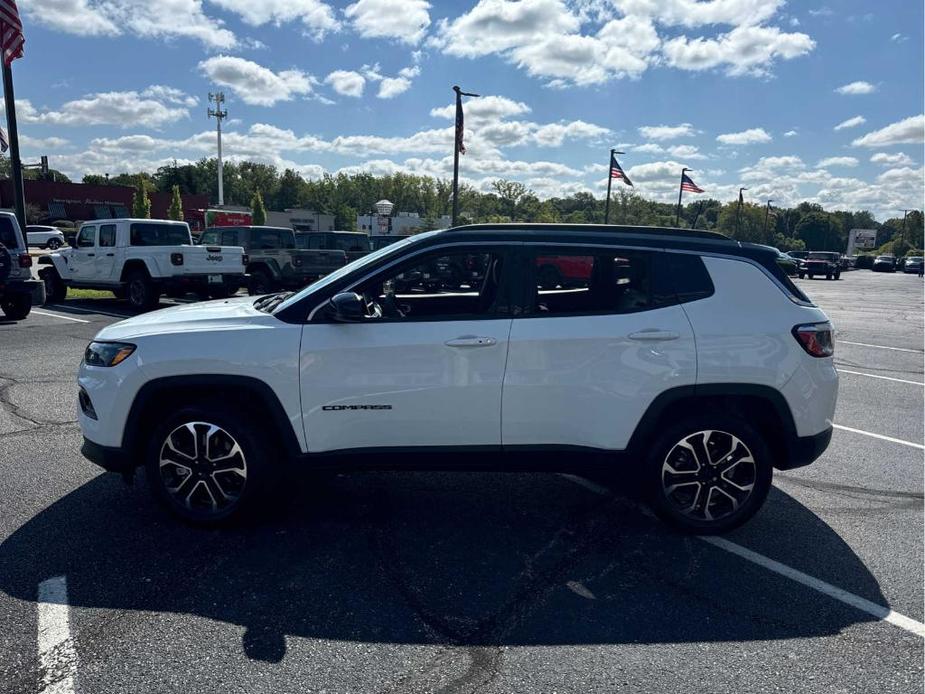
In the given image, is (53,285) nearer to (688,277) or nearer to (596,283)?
(596,283)

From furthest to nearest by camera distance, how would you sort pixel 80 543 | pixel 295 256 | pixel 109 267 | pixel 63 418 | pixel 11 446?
pixel 295 256 < pixel 109 267 < pixel 63 418 < pixel 11 446 < pixel 80 543

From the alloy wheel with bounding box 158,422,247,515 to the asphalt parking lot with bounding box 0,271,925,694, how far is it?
21 centimetres

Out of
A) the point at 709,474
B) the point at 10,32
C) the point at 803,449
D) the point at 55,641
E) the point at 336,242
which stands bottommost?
the point at 55,641

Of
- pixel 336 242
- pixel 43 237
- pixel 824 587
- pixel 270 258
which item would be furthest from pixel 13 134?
pixel 43 237

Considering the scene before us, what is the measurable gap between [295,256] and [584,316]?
14616mm

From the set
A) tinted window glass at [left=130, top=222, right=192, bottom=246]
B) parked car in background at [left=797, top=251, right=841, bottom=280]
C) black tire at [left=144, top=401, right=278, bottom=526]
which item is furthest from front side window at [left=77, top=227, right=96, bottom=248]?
parked car in background at [left=797, top=251, right=841, bottom=280]

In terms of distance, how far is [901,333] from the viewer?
14859mm

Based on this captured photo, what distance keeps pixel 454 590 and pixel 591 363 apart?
142 centimetres

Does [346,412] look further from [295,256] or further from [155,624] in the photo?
[295,256]

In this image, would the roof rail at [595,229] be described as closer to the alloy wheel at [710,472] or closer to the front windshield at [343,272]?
the front windshield at [343,272]

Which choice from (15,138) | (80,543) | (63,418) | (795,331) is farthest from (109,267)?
(795,331)

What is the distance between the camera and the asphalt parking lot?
2.65 meters

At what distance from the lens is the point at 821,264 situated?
46.0 metres

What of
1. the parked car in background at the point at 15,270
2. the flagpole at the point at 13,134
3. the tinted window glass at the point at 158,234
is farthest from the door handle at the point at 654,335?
the flagpole at the point at 13,134
